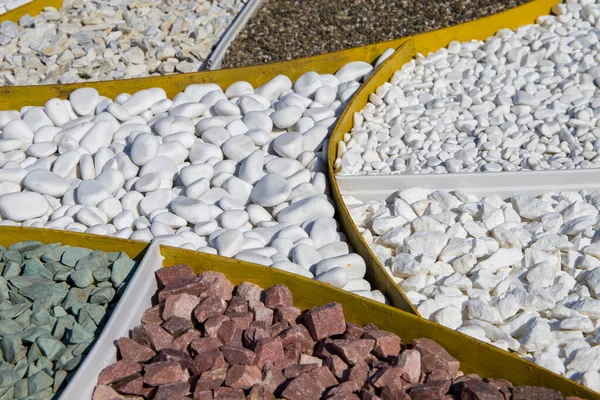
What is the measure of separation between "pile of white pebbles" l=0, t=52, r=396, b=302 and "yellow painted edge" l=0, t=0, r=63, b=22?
1.03 metres

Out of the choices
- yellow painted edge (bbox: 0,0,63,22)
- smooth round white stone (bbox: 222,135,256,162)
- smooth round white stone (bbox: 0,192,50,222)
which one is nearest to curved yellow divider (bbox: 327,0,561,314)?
smooth round white stone (bbox: 222,135,256,162)

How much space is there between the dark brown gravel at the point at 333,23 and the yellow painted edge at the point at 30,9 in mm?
984

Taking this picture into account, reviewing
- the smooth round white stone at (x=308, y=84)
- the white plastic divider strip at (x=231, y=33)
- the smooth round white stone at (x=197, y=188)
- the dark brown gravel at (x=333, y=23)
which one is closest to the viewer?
the smooth round white stone at (x=197, y=188)

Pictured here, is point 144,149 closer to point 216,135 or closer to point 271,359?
point 216,135

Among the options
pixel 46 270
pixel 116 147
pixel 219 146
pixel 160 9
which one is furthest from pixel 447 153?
pixel 160 9

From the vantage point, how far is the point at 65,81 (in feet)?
10.0

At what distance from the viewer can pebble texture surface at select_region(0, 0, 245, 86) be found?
10.3ft

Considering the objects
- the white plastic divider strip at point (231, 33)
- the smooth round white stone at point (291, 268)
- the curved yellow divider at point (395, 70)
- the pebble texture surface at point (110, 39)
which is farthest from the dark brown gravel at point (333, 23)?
the smooth round white stone at point (291, 268)

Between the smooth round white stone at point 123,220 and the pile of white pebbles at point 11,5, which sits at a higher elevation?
the smooth round white stone at point 123,220

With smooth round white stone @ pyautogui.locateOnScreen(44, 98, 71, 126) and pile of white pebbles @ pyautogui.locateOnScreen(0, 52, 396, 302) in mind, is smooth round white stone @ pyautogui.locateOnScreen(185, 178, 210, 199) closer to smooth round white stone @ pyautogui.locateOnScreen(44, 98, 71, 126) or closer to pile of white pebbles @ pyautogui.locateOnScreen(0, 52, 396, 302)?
pile of white pebbles @ pyautogui.locateOnScreen(0, 52, 396, 302)

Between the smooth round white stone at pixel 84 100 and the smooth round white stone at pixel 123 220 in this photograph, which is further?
the smooth round white stone at pixel 84 100

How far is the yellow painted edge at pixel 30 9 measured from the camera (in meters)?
3.51

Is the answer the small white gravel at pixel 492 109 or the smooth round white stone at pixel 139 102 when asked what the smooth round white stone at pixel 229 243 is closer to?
the small white gravel at pixel 492 109

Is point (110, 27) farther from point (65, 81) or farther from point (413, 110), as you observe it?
point (413, 110)
